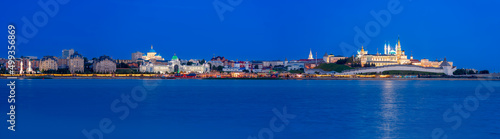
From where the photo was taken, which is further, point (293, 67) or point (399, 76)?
point (293, 67)

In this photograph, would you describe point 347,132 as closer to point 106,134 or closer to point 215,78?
point 106,134

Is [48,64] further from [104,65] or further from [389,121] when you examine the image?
[389,121]

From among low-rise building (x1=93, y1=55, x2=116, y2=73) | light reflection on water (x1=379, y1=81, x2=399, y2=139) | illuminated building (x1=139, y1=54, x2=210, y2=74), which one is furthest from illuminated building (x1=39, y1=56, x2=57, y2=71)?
light reflection on water (x1=379, y1=81, x2=399, y2=139)

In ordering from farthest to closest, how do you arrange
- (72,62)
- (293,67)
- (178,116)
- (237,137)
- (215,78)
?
(293,67) < (72,62) < (215,78) < (178,116) < (237,137)

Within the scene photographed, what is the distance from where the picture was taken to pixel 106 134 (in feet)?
50.4

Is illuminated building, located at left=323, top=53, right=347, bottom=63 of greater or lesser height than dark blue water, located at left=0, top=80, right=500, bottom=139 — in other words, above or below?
above

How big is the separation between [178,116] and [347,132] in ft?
22.7

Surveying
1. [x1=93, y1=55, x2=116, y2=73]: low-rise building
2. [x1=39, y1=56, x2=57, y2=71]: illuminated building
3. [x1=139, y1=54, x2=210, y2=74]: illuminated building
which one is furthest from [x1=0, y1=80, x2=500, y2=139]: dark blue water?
[x1=39, y1=56, x2=57, y2=71]: illuminated building

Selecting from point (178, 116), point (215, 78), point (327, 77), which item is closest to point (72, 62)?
point (215, 78)

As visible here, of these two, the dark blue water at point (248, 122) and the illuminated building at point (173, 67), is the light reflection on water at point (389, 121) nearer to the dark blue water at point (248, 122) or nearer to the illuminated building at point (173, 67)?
the dark blue water at point (248, 122)

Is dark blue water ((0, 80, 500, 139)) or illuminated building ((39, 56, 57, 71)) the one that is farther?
illuminated building ((39, 56, 57, 71))

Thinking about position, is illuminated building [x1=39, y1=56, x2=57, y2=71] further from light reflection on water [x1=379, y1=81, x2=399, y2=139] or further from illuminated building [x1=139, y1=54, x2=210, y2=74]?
light reflection on water [x1=379, y1=81, x2=399, y2=139]

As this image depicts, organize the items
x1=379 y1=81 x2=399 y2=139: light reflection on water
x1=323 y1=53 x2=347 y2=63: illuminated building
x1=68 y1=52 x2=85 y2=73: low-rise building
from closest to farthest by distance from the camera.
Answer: x1=379 y1=81 x2=399 y2=139: light reflection on water, x1=68 y1=52 x2=85 y2=73: low-rise building, x1=323 y1=53 x2=347 y2=63: illuminated building

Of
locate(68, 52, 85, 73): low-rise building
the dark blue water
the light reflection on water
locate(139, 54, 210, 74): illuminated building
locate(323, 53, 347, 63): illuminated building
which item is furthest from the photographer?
locate(323, 53, 347, 63): illuminated building
